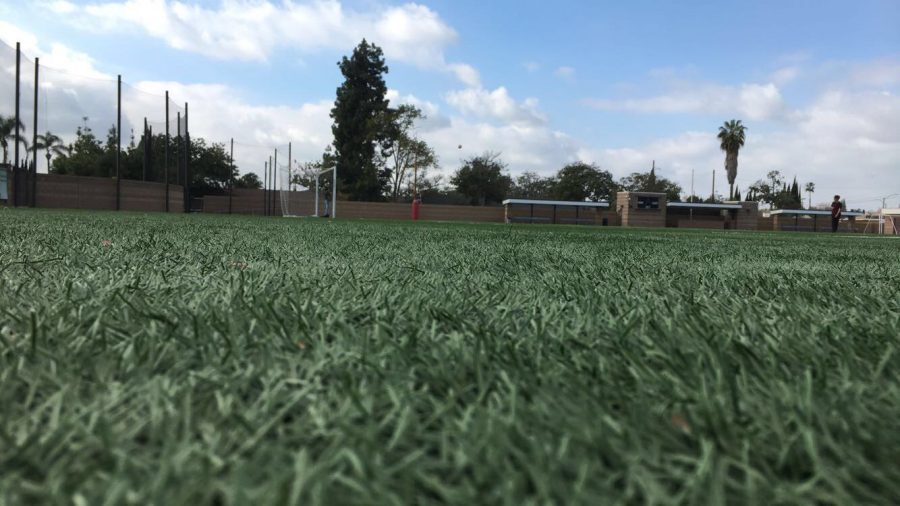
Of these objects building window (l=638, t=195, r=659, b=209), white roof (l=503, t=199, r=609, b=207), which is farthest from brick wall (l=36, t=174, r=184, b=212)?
building window (l=638, t=195, r=659, b=209)

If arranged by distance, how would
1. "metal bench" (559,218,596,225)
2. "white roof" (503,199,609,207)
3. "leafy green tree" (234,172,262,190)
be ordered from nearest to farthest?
"white roof" (503,199,609,207), "metal bench" (559,218,596,225), "leafy green tree" (234,172,262,190)

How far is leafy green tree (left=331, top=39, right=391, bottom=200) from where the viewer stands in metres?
45.4

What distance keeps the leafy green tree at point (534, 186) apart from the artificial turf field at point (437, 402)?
61.3 metres

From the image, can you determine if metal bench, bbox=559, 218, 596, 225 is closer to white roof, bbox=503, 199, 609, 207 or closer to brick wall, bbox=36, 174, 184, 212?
white roof, bbox=503, 199, 609, 207

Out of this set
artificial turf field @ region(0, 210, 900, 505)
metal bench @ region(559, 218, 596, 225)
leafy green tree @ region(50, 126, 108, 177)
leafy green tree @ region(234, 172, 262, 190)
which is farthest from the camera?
leafy green tree @ region(234, 172, 262, 190)

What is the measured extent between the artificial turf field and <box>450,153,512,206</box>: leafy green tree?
173 feet

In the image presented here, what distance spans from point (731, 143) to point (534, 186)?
20.5 metres

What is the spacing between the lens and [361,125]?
150ft

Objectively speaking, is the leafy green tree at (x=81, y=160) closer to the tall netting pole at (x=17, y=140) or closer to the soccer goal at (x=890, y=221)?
the tall netting pole at (x=17, y=140)

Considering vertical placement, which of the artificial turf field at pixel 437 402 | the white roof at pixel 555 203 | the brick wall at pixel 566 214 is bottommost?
the artificial turf field at pixel 437 402

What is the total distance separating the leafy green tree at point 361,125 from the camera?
149 feet

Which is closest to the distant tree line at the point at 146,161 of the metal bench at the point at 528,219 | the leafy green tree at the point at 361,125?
the leafy green tree at the point at 361,125

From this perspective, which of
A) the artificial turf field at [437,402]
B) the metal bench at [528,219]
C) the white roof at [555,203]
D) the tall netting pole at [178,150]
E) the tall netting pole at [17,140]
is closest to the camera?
the artificial turf field at [437,402]

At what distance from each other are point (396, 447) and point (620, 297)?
1231 mm
